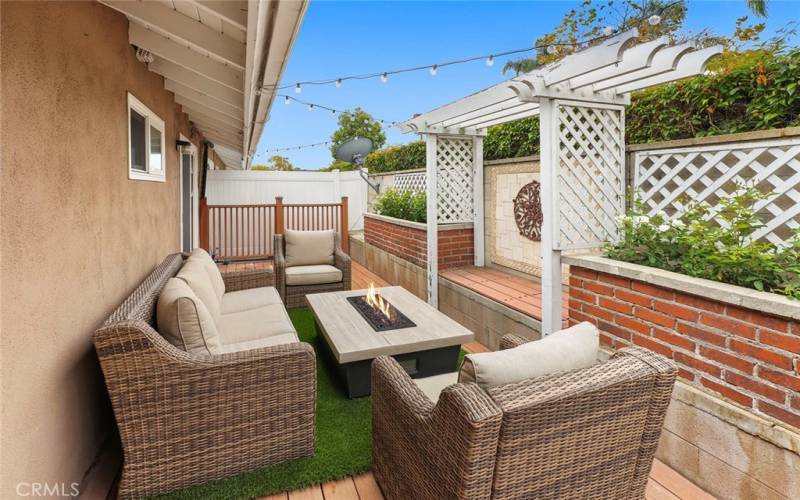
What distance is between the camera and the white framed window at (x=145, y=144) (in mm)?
2988

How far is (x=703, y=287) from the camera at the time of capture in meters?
2.09

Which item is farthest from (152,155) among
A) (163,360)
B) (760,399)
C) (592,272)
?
(760,399)

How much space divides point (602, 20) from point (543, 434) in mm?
8676

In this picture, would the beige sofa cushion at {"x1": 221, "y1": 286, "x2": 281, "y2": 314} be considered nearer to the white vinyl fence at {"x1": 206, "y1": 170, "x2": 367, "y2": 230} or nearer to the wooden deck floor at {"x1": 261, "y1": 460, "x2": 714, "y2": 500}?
the wooden deck floor at {"x1": 261, "y1": 460, "x2": 714, "y2": 500}

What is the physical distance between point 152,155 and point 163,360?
2470 mm

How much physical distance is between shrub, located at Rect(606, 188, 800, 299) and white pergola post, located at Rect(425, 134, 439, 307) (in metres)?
2.41

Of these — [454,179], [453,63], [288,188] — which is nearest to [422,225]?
[454,179]

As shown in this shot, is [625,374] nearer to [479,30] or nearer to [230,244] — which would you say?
[230,244]

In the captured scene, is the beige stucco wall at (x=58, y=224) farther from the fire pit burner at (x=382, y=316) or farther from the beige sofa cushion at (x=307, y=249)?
the beige sofa cushion at (x=307, y=249)

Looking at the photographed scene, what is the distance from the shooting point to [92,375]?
222 cm

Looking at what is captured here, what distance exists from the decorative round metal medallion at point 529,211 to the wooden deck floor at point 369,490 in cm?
271

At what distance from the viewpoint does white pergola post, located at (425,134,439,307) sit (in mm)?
5152

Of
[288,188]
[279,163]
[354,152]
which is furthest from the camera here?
[279,163]

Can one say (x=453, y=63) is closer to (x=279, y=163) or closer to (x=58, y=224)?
(x=58, y=224)
